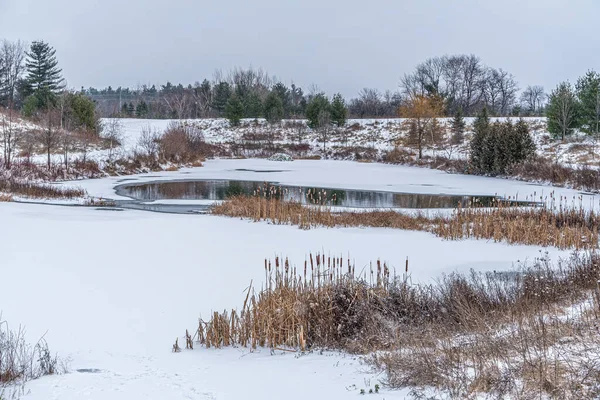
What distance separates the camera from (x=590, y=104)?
30.8m

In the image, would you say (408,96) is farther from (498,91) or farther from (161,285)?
(161,285)

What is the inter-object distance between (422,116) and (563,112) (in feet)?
31.1

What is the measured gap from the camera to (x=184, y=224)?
12469mm

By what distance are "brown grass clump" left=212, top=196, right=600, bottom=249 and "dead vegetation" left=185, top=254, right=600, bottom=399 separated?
3004mm

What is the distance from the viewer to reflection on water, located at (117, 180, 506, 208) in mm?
17016

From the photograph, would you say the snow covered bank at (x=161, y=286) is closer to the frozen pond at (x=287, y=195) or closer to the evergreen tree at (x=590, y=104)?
the frozen pond at (x=287, y=195)

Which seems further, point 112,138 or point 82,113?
point 82,113

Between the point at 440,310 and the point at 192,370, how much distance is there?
2.81m

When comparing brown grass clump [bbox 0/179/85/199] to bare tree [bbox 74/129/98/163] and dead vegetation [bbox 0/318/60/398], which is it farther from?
dead vegetation [bbox 0/318/60/398]

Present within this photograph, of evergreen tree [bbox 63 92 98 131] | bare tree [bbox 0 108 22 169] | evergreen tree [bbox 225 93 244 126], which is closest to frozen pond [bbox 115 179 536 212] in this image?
bare tree [bbox 0 108 22 169]

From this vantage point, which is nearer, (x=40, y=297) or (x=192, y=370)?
(x=192, y=370)

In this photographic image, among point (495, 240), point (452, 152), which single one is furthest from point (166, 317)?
point (452, 152)

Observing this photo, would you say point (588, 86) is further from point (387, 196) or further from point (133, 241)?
point (133, 241)

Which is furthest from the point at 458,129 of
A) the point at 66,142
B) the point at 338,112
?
the point at 66,142
